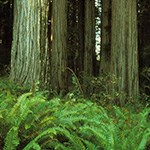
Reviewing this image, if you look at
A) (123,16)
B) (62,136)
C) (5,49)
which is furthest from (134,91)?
(5,49)

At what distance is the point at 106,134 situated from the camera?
4668 mm

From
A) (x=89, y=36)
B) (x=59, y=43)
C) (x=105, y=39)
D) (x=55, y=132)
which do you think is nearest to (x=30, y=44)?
(x=59, y=43)

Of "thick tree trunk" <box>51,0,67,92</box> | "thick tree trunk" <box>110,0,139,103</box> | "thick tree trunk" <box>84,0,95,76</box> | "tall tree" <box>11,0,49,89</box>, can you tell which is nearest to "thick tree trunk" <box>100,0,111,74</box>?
"thick tree trunk" <box>51,0,67,92</box>

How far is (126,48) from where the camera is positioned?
1061cm

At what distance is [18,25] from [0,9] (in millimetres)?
12999

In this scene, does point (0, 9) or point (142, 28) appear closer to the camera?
point (142, 28)

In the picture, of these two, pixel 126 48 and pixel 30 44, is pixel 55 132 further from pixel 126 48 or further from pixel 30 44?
pixel 126 48

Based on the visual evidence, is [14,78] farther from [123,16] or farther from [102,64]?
[102,64]

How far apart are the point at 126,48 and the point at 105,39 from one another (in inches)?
128

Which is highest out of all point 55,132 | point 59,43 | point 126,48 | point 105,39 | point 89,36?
point 89,36

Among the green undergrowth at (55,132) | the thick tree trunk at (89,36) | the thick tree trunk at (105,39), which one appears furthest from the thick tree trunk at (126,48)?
the green undergrowth at (55,132)

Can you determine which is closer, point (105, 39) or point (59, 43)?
point (59, 43)

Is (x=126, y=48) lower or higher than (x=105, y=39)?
lower

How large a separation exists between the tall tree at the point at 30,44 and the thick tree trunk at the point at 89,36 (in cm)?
705
